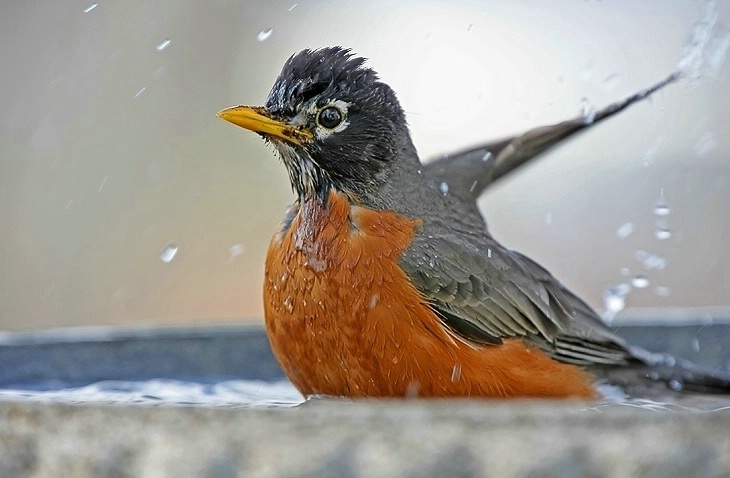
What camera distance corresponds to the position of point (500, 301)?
3070 millimetres

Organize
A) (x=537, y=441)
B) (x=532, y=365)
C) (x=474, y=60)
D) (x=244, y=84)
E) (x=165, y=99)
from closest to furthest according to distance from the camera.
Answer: (x=537, y=441), (x=532, y=365), (x=474, y=60), (x=244, y=84), (x=165, y=99)

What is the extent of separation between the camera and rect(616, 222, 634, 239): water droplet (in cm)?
776

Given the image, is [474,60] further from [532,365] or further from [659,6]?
[532,365]

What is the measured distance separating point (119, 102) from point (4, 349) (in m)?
4.95

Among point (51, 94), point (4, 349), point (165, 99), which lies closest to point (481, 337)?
point (4, 349)

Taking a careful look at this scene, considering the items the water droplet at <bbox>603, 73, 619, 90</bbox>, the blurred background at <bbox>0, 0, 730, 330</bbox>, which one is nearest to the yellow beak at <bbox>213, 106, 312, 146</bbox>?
the blurred background at <bbox>0, 0, 730, 330</bbox>

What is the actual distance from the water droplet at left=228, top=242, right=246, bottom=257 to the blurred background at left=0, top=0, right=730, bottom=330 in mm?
25

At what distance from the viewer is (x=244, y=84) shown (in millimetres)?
6844

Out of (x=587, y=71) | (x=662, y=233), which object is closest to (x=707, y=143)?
(x=662, y=233)

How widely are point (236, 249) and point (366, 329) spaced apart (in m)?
4.06

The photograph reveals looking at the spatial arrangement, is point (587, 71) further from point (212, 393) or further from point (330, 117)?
point (212, 393)

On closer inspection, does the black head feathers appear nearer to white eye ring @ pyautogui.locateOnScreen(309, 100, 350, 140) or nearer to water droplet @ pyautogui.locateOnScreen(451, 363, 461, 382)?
white eye ring @ pyautogui.locateOnScreen(309, 100, 350, 140)

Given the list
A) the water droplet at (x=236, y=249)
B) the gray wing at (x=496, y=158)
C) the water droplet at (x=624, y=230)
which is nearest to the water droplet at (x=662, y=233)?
the water droplet at (x=624, y=230)

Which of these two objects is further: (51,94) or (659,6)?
(51,94)
